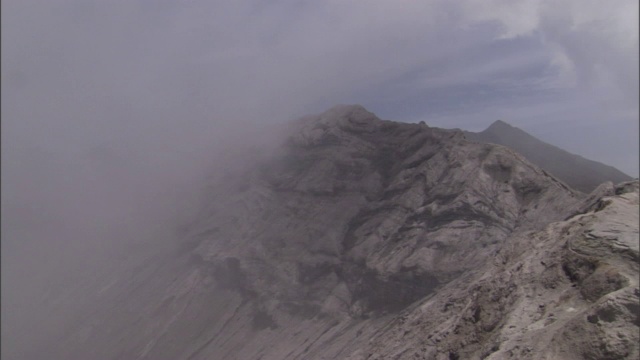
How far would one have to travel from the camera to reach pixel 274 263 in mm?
77312

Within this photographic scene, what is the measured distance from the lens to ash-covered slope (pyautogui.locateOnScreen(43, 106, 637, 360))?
61219 mm

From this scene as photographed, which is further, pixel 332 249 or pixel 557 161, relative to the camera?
pixel 557 161

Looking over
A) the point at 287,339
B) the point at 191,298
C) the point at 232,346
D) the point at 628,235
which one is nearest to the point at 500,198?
the point at 287,339

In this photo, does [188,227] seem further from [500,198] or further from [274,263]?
[500,198]

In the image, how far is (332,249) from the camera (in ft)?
247

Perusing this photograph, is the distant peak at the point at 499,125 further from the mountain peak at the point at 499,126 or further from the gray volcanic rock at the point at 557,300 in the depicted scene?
the gray volcanic rock at the point at 557,300

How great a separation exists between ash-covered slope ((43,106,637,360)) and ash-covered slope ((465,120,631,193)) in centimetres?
1669

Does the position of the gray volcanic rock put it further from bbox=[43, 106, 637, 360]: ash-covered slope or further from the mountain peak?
the mountain peak

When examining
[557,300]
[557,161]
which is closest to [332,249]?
[557,161]

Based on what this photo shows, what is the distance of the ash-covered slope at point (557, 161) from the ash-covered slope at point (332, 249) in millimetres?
16687

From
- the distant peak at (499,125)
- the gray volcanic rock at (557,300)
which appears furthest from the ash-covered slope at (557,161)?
the gray volcanic rock at (557,300)

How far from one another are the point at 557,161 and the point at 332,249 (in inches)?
1577

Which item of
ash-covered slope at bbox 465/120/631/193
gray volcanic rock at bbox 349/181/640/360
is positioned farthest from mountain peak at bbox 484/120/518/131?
gray volcanic rock at bbox 349/181/640/360

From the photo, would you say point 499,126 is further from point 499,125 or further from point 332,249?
point 332,249
